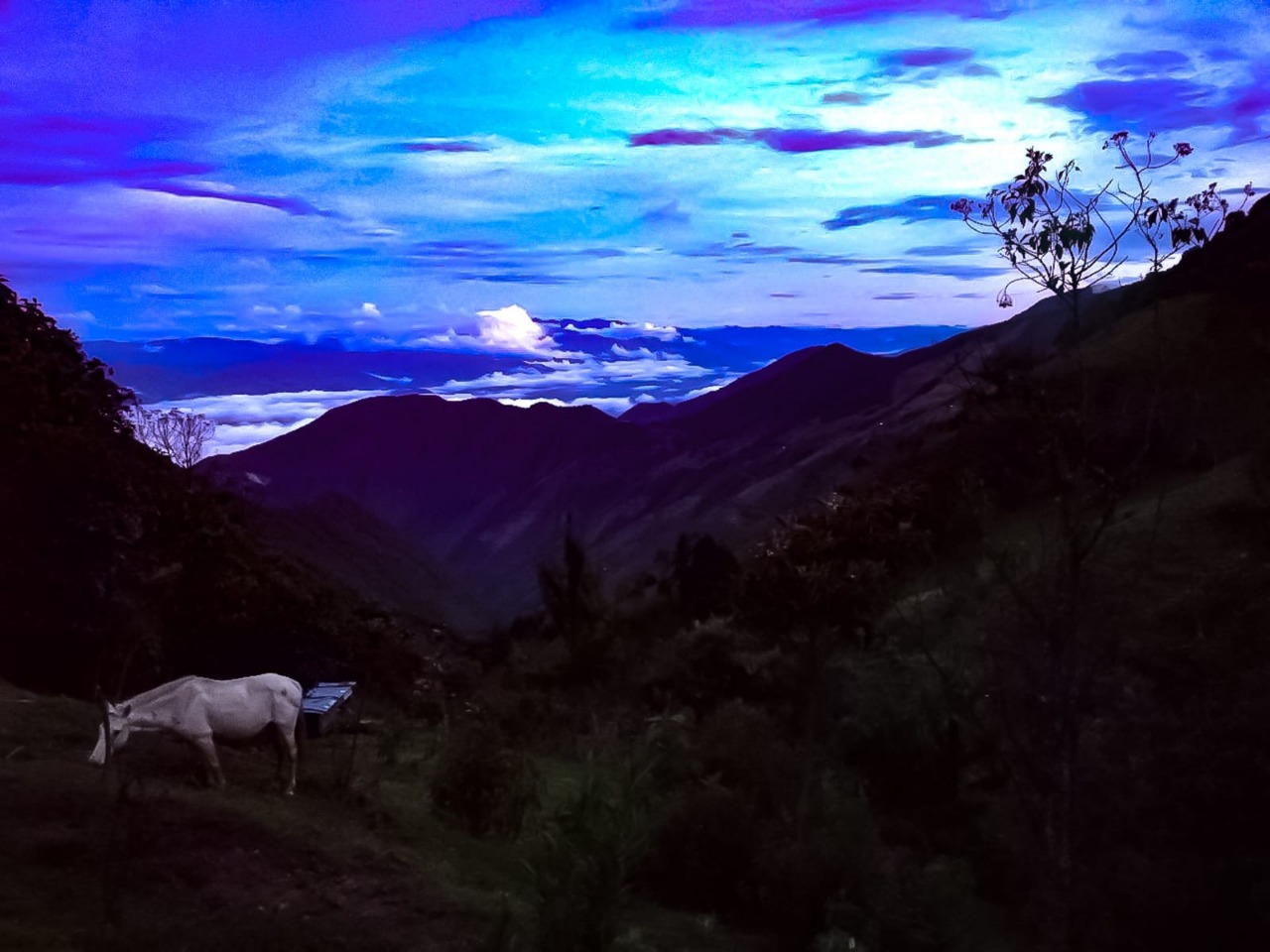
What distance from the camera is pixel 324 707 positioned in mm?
13453

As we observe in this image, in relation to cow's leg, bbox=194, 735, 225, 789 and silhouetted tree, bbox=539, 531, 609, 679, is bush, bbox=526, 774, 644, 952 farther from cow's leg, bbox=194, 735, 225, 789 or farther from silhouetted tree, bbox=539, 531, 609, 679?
silhouetted tree, bbox=539, 531, 609, 679

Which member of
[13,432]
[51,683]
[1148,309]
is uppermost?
[1148,309]

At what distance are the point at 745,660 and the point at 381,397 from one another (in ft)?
123

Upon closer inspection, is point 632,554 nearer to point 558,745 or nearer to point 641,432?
point 641,432

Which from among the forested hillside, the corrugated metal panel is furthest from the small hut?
the forested hillside

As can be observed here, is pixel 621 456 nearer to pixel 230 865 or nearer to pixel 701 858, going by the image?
pixel 701 858

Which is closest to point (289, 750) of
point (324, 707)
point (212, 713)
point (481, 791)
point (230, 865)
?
point (212, 713)

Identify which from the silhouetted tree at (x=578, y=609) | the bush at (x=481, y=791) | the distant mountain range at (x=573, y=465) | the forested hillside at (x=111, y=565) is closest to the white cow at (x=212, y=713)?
the bush at (x=481, y=791)

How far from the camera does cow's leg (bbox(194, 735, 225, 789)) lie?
895 centimetres

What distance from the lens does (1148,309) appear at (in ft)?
106

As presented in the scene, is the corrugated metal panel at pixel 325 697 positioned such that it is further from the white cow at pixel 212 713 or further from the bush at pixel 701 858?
the bush at pixel 701 858

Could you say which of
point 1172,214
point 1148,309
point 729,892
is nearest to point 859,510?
point 729,892

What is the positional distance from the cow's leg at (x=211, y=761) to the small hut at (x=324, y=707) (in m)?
3.67

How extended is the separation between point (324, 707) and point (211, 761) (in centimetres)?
448
